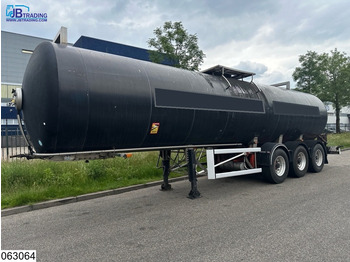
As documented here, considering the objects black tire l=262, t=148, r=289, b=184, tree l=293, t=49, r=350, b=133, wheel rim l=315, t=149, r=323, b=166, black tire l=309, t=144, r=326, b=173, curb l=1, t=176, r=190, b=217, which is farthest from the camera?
tree l=293, t=49, r=350, b=133

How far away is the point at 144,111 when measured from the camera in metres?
5.00

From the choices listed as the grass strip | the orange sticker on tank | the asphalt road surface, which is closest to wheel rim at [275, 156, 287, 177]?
the asphalt road surface

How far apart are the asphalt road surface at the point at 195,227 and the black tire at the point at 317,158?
2374 millimetres

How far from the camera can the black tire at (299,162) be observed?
8.47 metres

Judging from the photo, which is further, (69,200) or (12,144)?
(12,144)

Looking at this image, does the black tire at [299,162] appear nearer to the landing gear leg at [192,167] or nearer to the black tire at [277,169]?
the black tire at [277,169]

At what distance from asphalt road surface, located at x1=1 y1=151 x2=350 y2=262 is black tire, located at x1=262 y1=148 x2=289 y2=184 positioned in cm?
62

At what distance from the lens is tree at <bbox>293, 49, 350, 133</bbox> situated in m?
24.8

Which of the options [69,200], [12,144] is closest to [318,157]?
[69,200]

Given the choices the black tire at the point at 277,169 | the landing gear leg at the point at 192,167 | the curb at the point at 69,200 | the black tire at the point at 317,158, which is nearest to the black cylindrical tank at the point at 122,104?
the landing gear leg at the point at 192,167

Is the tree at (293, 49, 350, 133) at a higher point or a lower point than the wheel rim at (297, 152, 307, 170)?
higher

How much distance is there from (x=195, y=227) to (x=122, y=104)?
269 centimetres

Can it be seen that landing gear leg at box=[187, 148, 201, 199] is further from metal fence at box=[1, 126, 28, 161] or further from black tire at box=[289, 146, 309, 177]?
black tire at box=[289, 146, 309, 177]

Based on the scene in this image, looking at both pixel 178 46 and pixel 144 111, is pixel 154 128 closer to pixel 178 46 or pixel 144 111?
pixel 144 111
